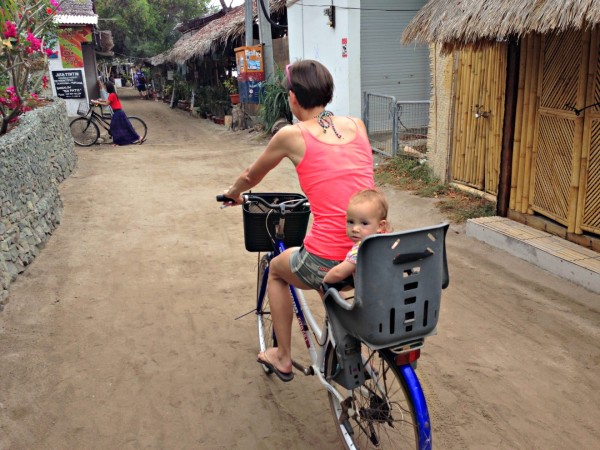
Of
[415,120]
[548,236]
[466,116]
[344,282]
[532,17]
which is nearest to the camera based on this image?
[344,282]

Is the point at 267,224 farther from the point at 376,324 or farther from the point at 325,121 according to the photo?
the point at 376,324

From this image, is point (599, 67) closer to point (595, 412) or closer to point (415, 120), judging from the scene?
point (595, 412)

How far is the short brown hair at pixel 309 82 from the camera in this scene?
95.1 inches

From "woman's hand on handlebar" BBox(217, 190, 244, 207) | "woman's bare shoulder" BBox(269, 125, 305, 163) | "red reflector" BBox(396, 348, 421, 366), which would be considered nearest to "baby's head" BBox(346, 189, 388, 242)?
"woman's bare shoulder" BBox(269, 125, 305, 163)

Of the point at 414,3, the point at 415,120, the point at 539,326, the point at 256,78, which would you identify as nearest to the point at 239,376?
the point at 539,326

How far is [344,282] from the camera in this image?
229 cm

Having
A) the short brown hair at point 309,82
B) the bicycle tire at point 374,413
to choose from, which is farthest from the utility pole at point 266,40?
the bicycle tire at point 374,413

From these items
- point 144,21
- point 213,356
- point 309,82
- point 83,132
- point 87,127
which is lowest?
point 213,356

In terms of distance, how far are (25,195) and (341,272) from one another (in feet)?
15.2

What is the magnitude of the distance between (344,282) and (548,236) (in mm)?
3832

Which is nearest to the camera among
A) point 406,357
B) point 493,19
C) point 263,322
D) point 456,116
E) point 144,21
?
point 406,357

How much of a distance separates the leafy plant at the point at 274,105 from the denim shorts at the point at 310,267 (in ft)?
36.3

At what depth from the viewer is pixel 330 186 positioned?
237 cm

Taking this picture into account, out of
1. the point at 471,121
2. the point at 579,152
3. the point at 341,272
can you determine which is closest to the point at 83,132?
the point at 471,121
